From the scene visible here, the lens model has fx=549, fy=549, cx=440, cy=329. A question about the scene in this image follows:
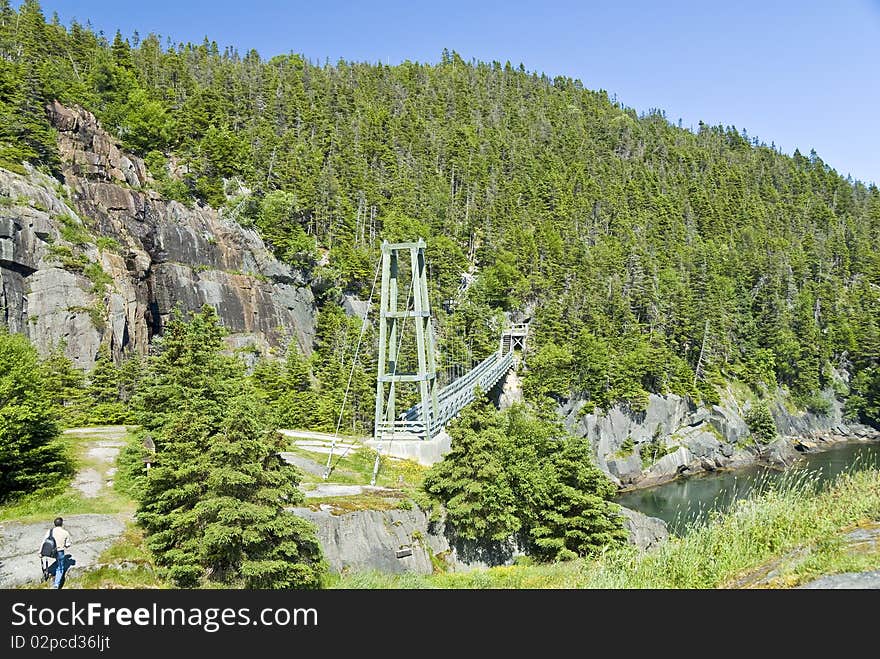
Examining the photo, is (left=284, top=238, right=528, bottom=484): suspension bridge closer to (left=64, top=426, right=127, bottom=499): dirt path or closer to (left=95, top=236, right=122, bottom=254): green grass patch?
(left=64, top=426, right=127, bottom=499): dirt path

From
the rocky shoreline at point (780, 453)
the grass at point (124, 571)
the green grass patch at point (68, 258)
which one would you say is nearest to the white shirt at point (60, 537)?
the grass at point (124, 571)

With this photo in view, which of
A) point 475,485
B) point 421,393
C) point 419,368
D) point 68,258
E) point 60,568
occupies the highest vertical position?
point 68,258

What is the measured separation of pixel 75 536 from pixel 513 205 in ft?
223

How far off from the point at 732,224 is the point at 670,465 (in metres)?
58.6

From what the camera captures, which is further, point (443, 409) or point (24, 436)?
point (443, 409)

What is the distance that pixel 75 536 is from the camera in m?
10.8

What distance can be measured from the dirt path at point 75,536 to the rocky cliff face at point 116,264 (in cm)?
1794

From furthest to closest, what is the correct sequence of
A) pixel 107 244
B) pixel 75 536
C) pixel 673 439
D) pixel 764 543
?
A: pixel 673 439, pixel 107 244, pixel 75 536, pixel 764 543

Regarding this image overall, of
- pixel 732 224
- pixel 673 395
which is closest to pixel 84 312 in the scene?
pixel 673 395

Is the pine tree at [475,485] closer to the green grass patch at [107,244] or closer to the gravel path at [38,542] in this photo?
the gravel path at [38,542]

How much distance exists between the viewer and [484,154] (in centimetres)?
8694

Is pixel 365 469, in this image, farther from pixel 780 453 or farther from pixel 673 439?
pixel 780 453

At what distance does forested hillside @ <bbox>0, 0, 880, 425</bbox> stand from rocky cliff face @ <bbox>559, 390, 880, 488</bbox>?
1.93 metres

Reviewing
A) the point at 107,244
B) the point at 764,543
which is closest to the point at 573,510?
the point at 764,543
